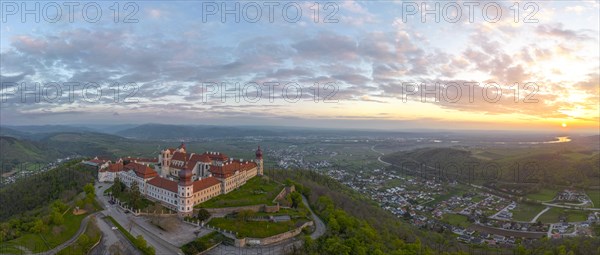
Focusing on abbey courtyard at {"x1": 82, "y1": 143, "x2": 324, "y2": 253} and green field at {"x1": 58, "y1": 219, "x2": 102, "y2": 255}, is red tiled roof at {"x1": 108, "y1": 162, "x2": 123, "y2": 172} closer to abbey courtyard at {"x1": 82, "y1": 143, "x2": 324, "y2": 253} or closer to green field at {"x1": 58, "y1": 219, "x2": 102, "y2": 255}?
abbey courtyard at {"x1": 82, "y1": 143, "x2": 324, "y2": 253}

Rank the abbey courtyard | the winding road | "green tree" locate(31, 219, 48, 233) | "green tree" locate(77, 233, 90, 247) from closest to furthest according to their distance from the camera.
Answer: "green tree" locate(77, 233, 90, 247) → the winding road → "green tree" locate(31, 219, 48, 233) → the abbey courtyard

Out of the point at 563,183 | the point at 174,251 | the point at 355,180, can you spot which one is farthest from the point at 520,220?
the point at 174,251

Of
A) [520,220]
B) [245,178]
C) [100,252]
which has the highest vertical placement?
[245,178]

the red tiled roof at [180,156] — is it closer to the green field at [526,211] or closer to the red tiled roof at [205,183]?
the red tiled roof at [205,183]

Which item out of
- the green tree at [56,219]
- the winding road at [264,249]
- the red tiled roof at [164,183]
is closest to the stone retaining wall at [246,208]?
the red tiled roof at [164,183]

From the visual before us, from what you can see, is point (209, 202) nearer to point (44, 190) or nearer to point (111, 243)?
point (111, 243)

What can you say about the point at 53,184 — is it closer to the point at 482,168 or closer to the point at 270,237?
the point at 270,237

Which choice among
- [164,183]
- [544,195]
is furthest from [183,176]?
[544,195]

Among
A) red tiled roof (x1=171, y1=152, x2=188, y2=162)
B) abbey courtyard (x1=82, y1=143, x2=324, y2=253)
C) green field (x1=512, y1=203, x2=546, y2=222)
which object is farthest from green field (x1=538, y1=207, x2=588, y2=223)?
red tiled roof (x1=171, y1=152, x2=188, y2=162)
